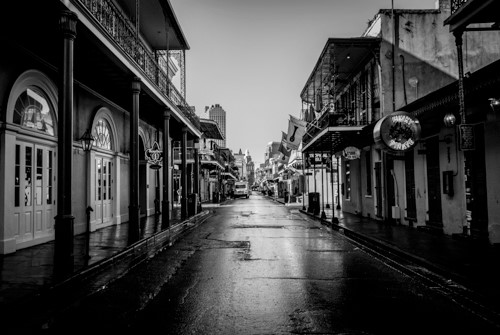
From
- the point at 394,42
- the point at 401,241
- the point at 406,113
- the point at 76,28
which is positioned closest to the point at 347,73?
the point at 394,42

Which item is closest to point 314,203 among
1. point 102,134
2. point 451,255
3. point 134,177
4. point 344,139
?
point 344,139

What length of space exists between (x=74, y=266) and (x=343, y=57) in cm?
1631

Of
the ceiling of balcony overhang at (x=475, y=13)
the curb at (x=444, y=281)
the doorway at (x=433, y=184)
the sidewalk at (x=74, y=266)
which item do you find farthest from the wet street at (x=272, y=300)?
the doorway at (x=433, y=184)

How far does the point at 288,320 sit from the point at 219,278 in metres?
2.62

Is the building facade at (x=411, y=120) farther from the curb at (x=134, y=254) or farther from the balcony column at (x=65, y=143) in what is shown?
the balcony column at (x=65, y=143)

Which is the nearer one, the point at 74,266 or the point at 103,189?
the point at 74,266

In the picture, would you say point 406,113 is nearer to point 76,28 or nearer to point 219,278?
point 219,278

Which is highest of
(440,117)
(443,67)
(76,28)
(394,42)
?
(394,42)

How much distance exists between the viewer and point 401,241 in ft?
38.5

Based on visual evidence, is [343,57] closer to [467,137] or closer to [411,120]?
[411,120]

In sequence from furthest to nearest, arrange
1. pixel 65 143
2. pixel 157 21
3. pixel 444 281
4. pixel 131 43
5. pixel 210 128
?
pixel 210 128 → pixel 157 21 → pixel 131 43 → pixel 65 143 → pixel 444 281

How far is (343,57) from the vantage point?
66.7 ft

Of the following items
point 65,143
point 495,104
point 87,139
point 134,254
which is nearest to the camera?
point 65,143

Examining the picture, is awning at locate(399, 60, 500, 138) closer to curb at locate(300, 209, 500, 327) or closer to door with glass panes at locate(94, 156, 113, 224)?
curb at locate(300, 209, 500, 327)
